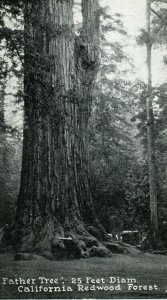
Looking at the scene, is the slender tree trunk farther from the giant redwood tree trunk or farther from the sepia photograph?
the giant redwood tree trunk

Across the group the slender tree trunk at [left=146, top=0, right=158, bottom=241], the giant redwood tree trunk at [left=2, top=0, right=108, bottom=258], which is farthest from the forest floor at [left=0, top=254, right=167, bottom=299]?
the slender tree trunk at [left=146, top=0, right=158, bottom=241]

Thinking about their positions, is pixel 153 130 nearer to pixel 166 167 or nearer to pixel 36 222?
pixel 166 167

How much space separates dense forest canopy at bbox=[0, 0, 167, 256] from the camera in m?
4.52

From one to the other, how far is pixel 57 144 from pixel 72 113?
0.66 metres

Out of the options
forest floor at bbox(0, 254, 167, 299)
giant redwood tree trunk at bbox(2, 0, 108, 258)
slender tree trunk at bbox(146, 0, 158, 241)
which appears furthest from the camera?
slender tree trunk at bbox(146, 0, 158, 241)

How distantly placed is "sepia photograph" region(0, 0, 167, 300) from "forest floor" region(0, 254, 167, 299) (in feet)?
0.04

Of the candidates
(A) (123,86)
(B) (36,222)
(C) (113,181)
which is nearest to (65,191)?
(B) (36,222)

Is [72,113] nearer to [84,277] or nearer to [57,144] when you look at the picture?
[57,144]

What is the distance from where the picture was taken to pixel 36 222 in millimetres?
5324

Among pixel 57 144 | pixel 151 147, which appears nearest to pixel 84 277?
pixel 57 144

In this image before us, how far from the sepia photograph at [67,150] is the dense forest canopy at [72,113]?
2 cm

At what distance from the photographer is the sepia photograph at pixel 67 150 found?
4.13 metres

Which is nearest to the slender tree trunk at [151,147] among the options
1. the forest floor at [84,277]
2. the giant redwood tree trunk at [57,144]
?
the giant redwood tree trunk at [57,144]

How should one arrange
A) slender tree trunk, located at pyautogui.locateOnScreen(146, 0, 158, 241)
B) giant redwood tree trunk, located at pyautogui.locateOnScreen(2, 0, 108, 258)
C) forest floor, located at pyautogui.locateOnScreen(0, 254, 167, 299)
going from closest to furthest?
forest floor, located at pyautogui.locateOnScreen(0, 254, 167, 299) < giant redwood tree trunk, located at pyautogui.locateOnScreen(2, 0, 108, 258) < slender tree trunk, located at pyautogui.locateOnScreen(146, 0, 158, 241)
